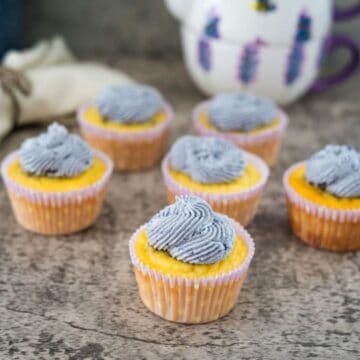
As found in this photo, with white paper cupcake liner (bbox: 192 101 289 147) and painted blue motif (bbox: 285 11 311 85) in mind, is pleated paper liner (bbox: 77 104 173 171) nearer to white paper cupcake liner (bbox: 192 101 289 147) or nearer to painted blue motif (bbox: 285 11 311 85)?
white paper cupcake liner (bbox: 192 101 289 147)

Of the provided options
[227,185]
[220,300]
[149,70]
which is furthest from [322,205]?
[149,70]

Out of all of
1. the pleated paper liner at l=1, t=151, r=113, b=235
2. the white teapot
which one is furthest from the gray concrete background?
the pleated paper liner at l=1, t=151, r=113, b=235

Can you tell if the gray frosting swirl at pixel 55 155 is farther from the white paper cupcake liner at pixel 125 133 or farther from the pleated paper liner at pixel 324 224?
the pleated paper liner at pixel 324 224

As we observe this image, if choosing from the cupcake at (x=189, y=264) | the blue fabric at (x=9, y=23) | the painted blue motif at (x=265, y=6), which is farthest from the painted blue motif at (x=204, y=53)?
the cupcake at (x=189, y=264)

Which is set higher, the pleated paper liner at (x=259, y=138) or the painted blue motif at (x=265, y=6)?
the painted blue motif at (x=265, y=6)

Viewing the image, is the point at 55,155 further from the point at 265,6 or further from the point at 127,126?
the point at 265,6

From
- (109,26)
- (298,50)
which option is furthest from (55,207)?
(109,26)

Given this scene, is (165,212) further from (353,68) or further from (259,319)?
(353,68)
